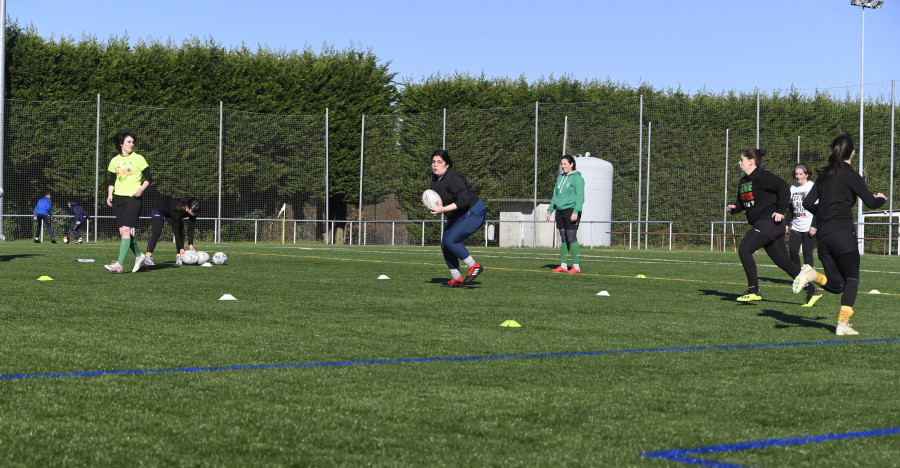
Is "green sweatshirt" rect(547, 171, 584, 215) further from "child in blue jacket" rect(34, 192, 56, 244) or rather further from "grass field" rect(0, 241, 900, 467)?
"child in blue jacket" rect(34, 192, 56, 244)

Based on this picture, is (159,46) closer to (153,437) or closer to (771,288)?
(771,288)

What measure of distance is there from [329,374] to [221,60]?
31.9m

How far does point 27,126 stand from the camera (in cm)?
2953

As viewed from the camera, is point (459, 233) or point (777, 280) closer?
point (459, 233)

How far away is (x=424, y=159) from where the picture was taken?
114 feet

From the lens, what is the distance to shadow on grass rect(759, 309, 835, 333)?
783 cm

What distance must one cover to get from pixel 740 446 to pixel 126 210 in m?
9.98

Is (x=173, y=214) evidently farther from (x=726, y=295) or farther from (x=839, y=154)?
(x=839, y=154)

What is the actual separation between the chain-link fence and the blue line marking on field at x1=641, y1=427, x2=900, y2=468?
27619mm

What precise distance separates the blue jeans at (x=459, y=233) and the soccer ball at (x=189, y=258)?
4.99 m

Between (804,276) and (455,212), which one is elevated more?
(455,212)

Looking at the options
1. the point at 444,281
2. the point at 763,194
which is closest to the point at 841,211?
the point at 763,194

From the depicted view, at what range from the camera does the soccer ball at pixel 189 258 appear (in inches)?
572

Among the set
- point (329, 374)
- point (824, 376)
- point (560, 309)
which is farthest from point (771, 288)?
point (329, 374)
